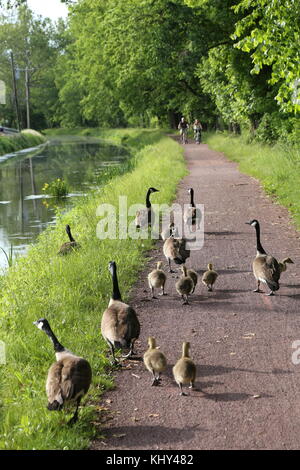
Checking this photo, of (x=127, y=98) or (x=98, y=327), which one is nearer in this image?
(x=98, y=327)

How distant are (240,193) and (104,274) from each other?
10.9 meters

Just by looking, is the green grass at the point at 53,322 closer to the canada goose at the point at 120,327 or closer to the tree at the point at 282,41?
the canada goose at the point at 120,327

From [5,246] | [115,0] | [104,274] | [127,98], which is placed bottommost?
[5,246]

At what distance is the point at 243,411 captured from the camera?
5359 millimetres

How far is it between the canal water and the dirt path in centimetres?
465

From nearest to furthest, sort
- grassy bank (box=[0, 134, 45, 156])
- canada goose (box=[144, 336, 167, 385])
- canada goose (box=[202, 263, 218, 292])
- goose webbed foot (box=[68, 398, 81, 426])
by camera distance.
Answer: goose webbed foot (box=[68, 398, 81, 426])
canada goose (box=[144, 336, 167, 385])
canada goose (box=[202, 263, 218, 292])
grassy bank (box=[0, 134, 45, 156])

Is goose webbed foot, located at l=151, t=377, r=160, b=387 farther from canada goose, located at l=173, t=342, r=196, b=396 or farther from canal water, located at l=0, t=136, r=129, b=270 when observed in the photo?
canal water, located at l=0, t=136, r=129, b=270

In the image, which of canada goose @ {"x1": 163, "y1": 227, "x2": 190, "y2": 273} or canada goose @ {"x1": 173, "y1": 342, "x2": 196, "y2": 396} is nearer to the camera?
canada goose @ {"x1": 173, "y1": 342, "x2": 196, "y2": 396}

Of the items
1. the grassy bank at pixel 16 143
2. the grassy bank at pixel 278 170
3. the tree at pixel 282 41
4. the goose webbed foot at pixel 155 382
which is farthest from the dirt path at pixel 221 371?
the grassy bank at pixel 16 143

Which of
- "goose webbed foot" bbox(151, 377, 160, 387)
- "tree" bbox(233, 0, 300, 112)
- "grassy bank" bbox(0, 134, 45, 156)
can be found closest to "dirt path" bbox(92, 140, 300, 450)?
"goose webbed foot" bbox(151, 377, 160, 387)

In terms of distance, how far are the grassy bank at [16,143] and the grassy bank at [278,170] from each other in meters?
27.3

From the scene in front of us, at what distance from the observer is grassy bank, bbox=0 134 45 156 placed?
171 feet

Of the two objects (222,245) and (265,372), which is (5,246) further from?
(265,372)

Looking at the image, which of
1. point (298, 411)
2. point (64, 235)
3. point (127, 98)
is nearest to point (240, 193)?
point (64, 235)
